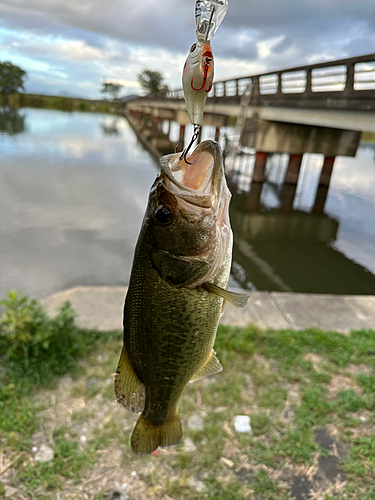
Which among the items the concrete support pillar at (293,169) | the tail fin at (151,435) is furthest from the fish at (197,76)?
the concrete support pillar at (293,169)

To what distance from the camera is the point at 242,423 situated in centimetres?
339

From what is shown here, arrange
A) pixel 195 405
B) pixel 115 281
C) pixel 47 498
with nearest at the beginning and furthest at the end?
pixel 47 498, pixel 195 405, pixel 115 281

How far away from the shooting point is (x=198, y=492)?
2.78 metres

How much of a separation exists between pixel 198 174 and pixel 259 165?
50.4 feet

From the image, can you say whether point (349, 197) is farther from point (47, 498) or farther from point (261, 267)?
point (47, 498)

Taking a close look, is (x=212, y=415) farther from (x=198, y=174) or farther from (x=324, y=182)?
(x=324, y=182)

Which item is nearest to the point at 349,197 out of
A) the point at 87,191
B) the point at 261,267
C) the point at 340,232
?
the point at 340,232

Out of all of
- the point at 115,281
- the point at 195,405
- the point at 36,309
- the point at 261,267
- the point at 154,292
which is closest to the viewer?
the point at 154,292

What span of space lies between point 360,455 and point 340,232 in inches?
403

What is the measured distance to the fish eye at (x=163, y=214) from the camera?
1399mm

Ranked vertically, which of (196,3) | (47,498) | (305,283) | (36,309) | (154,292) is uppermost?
(196,3)

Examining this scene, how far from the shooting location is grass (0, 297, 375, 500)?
2.85 m

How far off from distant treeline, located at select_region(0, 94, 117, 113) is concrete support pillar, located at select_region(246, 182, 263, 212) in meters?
59.2

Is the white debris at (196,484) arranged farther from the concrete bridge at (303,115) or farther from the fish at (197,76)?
the concrete bridge at (303,115)
